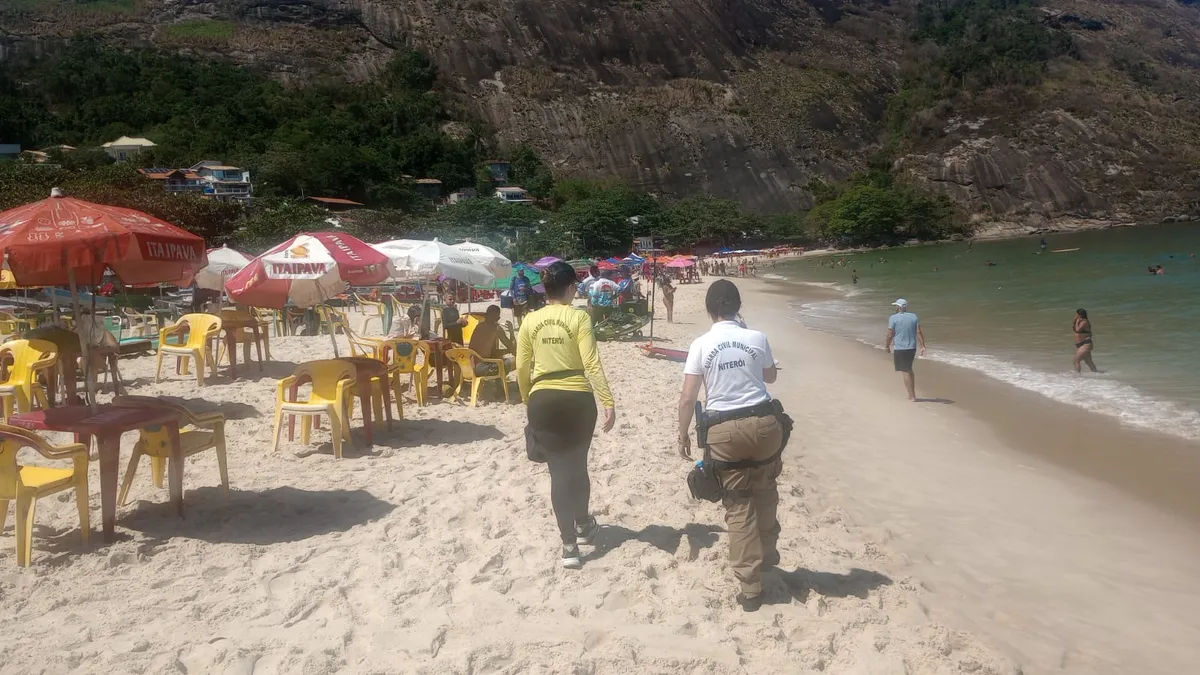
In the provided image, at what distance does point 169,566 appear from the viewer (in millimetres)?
4191

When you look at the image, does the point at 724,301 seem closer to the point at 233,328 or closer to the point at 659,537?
the point at 659,537

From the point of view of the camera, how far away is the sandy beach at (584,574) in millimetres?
3451

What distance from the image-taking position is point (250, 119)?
6669 cm

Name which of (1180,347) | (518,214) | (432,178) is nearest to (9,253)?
(1180,347)

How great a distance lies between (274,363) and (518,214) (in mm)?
46033

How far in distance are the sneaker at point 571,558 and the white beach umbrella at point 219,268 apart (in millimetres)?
9776

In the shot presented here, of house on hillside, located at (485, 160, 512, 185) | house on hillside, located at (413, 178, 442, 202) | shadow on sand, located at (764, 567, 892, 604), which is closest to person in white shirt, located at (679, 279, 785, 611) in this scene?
shadow on sand, located at (764, 567, 892, 604)

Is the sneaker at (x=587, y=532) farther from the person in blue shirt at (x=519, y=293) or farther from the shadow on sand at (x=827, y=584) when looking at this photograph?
the person in blue shirt at (x=519, y=293)

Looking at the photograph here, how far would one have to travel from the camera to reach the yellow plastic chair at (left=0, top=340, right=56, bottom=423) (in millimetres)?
6945

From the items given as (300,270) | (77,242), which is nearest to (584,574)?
(77,242)

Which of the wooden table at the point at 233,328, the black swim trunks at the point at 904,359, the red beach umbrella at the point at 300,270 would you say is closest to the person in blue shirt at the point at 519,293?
the wooden table at the point at 233,328

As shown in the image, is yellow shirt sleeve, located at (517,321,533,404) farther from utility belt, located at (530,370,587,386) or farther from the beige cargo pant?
the beige cargo pant

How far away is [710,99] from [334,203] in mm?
50989

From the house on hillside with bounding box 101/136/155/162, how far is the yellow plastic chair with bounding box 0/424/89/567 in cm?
6036
